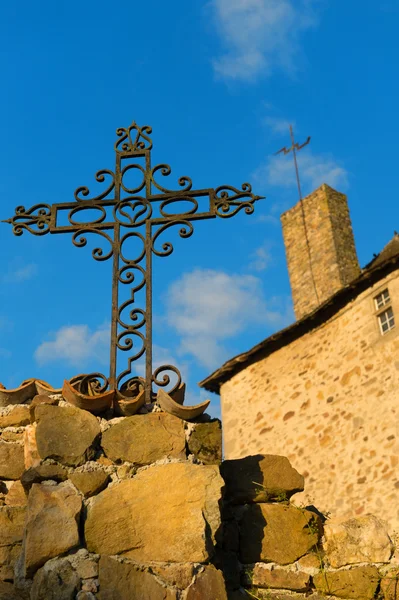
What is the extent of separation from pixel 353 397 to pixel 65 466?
898 centimetres

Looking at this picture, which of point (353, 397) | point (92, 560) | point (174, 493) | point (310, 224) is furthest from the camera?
point (310, 224)

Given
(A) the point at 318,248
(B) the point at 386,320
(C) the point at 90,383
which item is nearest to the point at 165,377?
(C) the point at 90,383

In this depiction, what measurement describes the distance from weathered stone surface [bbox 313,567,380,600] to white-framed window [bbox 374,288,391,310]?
852 cm

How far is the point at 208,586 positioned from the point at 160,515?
326mm

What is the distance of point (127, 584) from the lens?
8.57 feet

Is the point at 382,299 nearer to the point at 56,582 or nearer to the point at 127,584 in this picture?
the point at 127,584

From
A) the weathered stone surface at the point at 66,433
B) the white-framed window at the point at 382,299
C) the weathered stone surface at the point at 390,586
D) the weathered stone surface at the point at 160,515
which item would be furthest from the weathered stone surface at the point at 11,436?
the white-framed window at the point at 382,299

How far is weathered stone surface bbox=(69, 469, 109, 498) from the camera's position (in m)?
2.89

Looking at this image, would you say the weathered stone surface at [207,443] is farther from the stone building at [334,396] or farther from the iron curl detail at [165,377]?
the stone building at [334,396]

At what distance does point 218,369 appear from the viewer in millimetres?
13938

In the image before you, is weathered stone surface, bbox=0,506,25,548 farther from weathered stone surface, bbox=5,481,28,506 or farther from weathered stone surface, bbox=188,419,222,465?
weathered stone surface, bbox=188,419,222,465

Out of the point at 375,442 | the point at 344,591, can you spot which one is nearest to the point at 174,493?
the point at 344,591

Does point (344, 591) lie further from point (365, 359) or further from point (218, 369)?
point (218, 369)

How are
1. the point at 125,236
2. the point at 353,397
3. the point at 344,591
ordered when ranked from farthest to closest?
the point at 353,397, the point at 125,236, the point at 344,591
